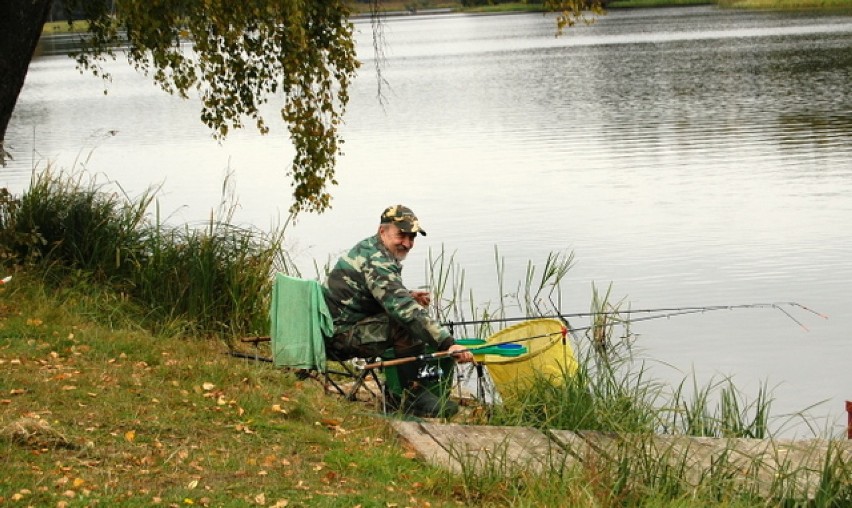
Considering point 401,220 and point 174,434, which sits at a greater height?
point 401,220

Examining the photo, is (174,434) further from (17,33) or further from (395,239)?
(17,33)

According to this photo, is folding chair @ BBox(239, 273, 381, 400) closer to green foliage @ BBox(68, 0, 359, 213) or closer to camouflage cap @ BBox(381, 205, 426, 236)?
camouflage cap @ BBox(381, 205, 426, 236)

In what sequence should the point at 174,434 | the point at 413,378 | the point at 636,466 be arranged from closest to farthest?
the point at 636,466
the point at 174,434
the point at 413,378

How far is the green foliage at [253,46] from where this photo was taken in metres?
9.95

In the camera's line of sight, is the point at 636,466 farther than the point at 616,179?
No

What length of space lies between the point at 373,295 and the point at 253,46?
3.35 m

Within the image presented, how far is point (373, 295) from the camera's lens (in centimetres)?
850

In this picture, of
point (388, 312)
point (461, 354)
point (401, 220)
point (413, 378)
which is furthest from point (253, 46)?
point (461, 354)

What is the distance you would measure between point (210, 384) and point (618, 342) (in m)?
5.16

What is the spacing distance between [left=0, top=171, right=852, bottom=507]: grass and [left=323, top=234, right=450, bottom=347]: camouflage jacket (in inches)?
22.5

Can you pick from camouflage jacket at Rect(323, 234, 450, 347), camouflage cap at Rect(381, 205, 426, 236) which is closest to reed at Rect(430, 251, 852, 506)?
camouflage jacket at Rect(323, 234, 450, 347)

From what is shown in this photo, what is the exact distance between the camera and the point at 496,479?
263 inches

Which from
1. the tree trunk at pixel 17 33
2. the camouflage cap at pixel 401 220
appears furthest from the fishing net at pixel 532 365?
the tree trunk at pixel 17 33

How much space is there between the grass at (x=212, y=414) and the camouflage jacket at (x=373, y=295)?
1.88 ft
